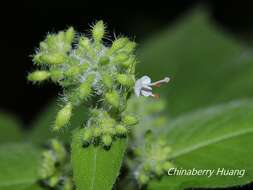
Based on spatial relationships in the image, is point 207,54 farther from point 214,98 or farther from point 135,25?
point 135,25

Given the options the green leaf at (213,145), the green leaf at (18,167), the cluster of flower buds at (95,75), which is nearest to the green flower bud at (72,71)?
the cluster of flower buds at (95,75)

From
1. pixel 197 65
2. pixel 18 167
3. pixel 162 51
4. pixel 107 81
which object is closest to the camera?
pixel 107 81

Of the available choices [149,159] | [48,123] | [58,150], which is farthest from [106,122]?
[48,123]

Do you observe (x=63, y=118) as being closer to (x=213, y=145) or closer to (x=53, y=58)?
(x=53, y=58)

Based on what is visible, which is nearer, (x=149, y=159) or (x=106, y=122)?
(x=106, y=122)

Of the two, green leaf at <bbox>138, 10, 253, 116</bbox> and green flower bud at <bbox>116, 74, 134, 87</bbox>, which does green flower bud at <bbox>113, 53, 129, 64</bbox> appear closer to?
green flower bud at <bbox>116, 74, 134, 87</bbox>

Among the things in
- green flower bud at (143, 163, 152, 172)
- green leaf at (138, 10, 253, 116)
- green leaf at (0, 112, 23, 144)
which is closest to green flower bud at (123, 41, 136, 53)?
green flower bud at (143, 163, 152, 172)

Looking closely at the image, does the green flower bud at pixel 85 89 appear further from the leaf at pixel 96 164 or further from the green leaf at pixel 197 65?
the green leaf at pixel 197 65
